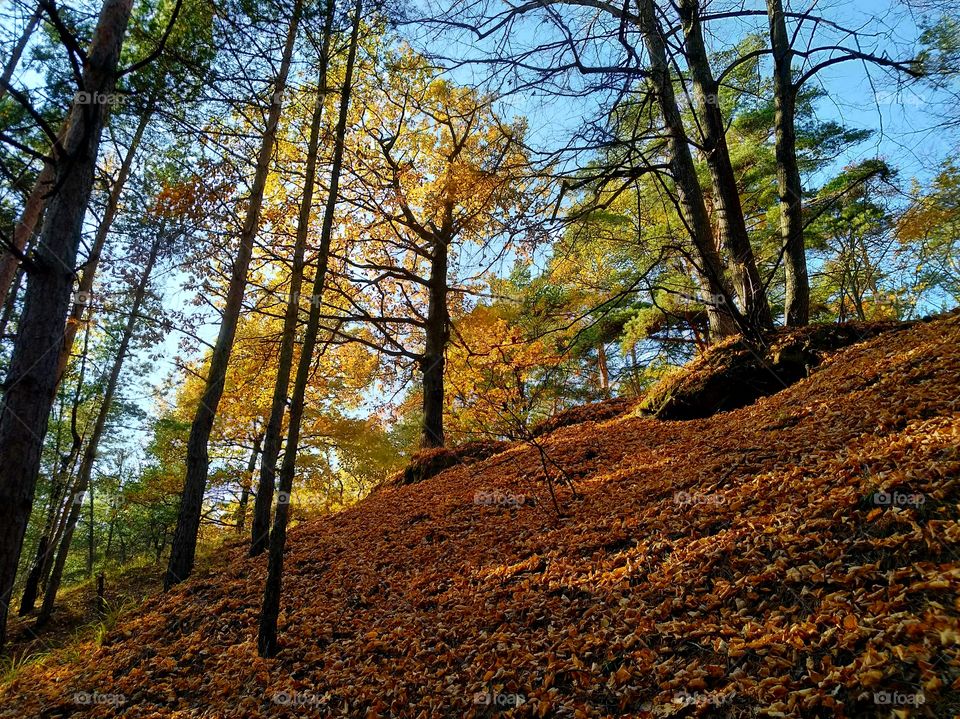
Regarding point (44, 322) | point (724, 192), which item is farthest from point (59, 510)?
point (724, 192)

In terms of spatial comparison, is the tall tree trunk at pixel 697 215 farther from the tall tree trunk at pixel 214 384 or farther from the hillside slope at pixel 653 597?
the tall tree trunk at pixel 214 384

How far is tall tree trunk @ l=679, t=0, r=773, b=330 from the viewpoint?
5.81 meters

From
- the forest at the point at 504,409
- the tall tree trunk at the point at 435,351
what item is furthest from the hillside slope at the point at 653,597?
the tall tree trunk at the point at 435,351

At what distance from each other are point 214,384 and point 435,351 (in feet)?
15.7

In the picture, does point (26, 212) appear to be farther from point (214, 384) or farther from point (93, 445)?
point (214, 384)

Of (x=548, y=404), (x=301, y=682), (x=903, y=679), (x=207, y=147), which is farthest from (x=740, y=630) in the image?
(x=548, y=404)

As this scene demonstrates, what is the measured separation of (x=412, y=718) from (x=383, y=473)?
421 inches

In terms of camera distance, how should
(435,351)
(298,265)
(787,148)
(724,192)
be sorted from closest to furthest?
(298,265), (787,148), (724,192), (435,351)

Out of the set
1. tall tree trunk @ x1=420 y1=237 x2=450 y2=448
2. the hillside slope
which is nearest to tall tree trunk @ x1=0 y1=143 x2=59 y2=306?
the hillside slope

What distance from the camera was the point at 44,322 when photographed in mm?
3674

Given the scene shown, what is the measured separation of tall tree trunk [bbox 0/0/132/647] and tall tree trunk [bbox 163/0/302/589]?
2462 mm

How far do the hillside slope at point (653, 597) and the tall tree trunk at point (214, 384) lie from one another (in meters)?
0.80


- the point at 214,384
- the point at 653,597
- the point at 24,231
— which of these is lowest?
the point at 653,597

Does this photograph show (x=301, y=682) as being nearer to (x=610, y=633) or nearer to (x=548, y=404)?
(x=610, y=633)
